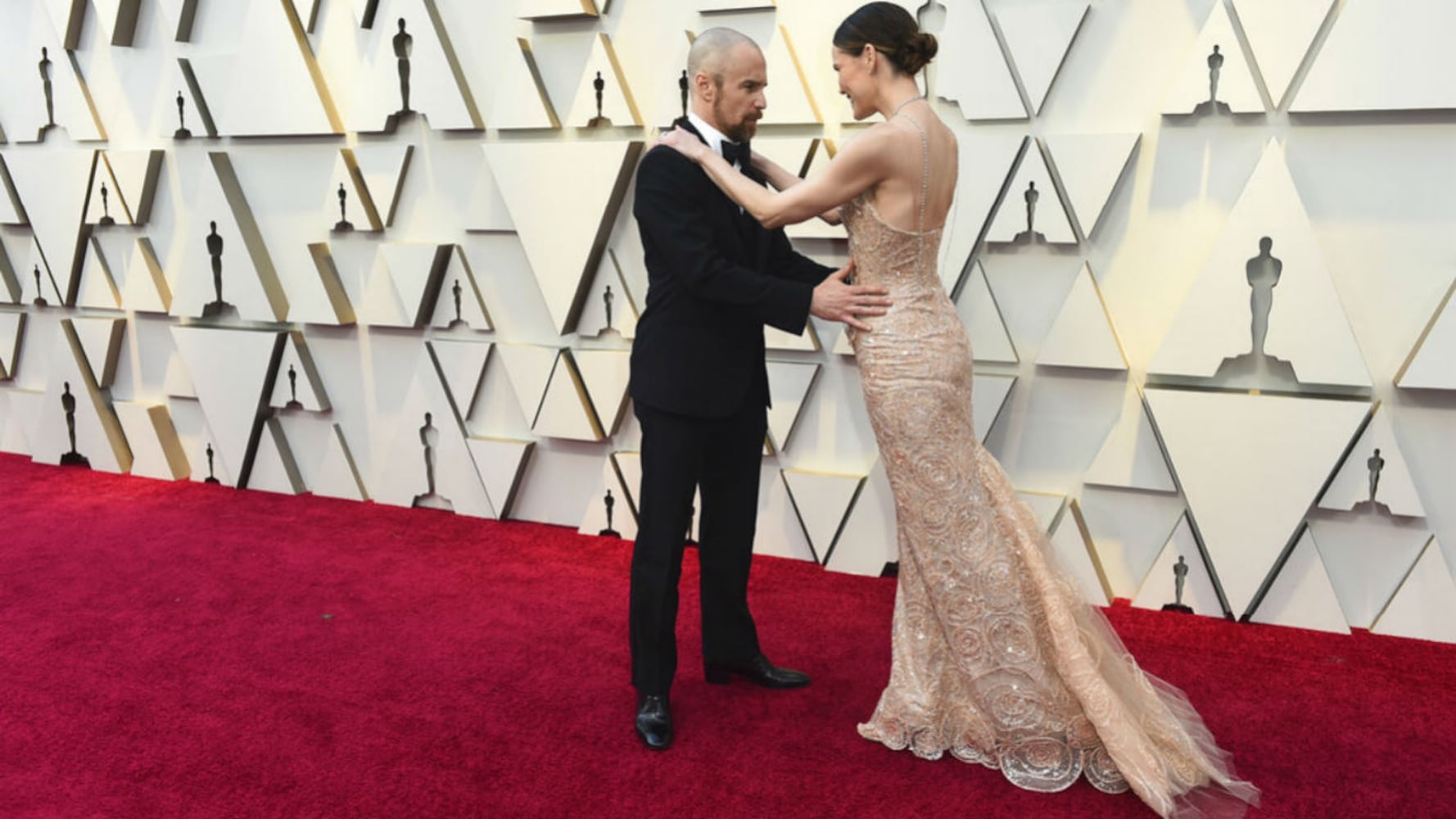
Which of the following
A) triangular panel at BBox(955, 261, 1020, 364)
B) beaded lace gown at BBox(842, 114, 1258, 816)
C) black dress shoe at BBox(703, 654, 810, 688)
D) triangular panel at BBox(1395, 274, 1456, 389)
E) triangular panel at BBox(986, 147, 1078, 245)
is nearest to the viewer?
beaded lace gown at BBox(842, 114, 1258, 816)

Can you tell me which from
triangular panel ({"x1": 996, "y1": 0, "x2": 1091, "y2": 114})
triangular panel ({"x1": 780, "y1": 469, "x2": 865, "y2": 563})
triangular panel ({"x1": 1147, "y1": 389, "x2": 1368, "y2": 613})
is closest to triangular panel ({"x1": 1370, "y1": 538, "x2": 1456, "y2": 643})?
triangular panel ({"x1": 1147, "y1": 389, "x2": 1368, "y2": 613})

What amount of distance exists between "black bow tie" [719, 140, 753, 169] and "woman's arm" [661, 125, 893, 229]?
10cm

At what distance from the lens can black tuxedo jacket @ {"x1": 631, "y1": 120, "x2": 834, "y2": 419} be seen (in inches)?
102

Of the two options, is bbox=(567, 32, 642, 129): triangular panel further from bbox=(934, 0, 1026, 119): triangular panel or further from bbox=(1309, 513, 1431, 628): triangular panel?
bbox=(1309, 513, 1431, 628): triangular panel

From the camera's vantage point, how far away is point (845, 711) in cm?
288

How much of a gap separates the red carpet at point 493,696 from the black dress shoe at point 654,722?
46 mm

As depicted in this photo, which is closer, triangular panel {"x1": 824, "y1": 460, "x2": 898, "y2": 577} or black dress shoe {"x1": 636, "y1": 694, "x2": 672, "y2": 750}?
black dress shoe {"x1": 636, "y1": 694, "x2": 672, "y2": 750}

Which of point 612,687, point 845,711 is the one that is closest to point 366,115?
point 612,687

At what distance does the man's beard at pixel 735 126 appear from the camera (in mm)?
2678

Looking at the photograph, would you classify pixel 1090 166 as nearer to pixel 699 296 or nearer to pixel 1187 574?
pixel 1187 574

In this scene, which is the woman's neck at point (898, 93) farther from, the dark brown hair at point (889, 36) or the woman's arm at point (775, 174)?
the woman's arm at point (775, 174)

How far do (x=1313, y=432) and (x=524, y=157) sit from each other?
9.28ft

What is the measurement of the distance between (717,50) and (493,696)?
172cm

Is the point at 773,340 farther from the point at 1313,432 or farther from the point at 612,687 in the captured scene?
the point at 1313,432
